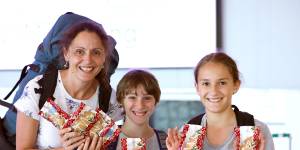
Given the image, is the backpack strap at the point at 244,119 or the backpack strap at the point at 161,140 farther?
the backpack strap at the point at 161,140

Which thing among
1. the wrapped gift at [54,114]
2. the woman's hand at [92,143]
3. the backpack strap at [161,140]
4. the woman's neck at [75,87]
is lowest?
the backpack strap at [161,140]

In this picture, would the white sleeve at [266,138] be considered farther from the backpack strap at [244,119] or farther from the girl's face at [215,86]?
the girl's face at [215,86]

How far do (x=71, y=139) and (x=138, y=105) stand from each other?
0.34 m

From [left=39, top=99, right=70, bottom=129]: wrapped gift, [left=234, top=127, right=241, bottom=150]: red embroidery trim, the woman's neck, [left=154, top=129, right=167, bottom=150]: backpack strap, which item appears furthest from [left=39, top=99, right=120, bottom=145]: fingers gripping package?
[left=234, top=127, right=241, bottom=150]: red embroidery trim

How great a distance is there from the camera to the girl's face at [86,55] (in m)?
1.49

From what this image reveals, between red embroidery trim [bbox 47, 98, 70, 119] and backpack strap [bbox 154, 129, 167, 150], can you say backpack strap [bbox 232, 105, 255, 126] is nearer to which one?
backpack strap [bbox 154, 129, 167, 150]

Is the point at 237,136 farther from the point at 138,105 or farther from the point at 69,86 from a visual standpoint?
the point at 69,86

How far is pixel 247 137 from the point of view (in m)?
1.36

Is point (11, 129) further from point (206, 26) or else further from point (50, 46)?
point (206, 26)

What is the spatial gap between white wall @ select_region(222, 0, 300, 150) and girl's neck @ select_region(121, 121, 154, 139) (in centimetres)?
97

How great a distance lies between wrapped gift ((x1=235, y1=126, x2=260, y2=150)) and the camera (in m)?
1.35

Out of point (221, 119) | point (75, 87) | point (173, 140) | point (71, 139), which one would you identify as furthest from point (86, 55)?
point (221, 119)

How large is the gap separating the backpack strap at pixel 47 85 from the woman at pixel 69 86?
0.01 meters

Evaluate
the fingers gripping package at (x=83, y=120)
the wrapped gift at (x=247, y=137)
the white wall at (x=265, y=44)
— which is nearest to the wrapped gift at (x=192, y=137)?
the wrapped gift at (x=247, y=137)
